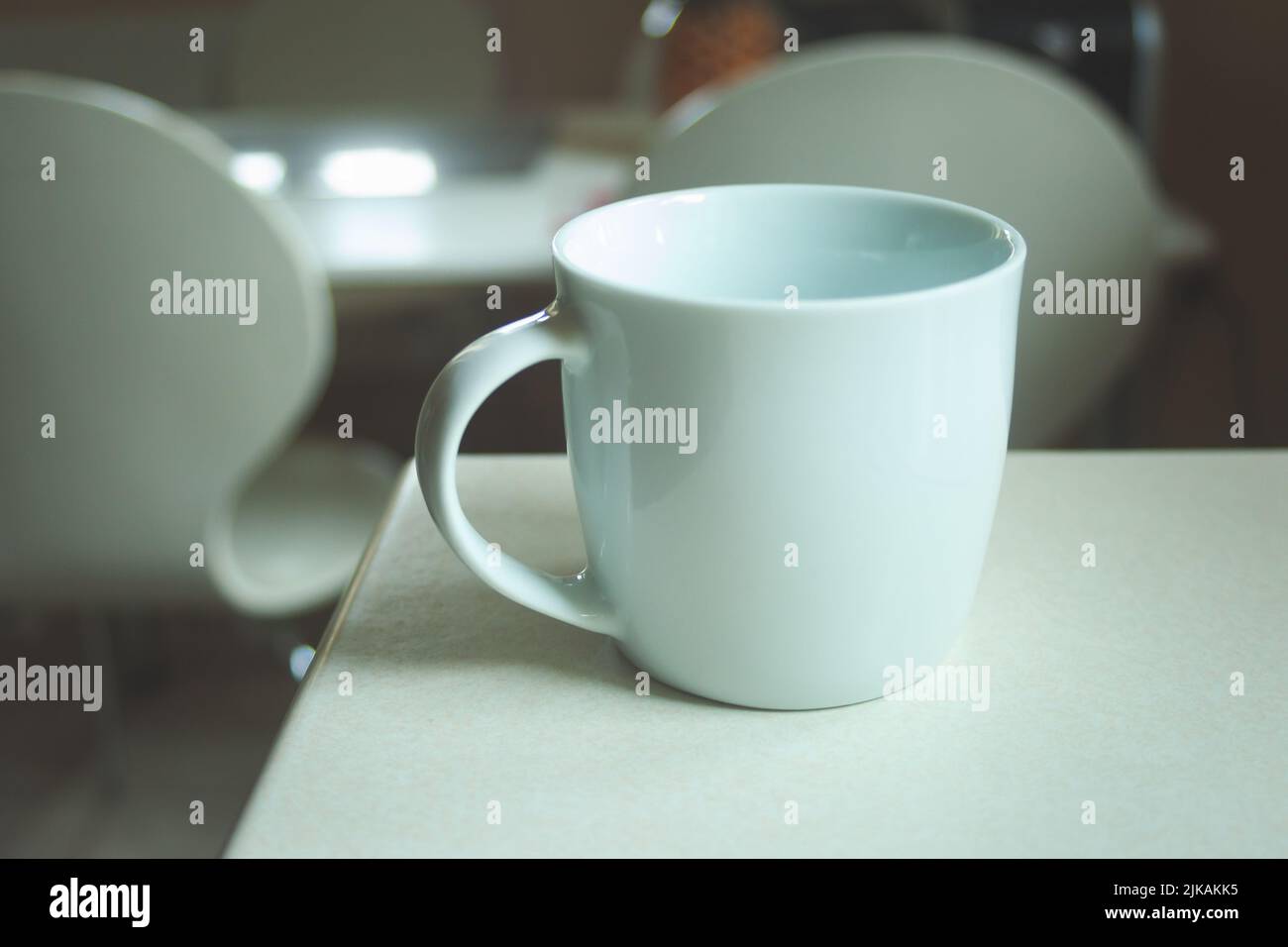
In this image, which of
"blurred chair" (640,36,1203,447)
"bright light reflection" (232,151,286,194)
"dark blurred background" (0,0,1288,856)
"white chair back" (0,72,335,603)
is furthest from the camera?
"bright light reflection" (232,151,286,194)

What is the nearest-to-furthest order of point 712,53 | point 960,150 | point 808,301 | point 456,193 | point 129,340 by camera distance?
point 808,301, point 960,150, point 129,340, point 456,193, point 712,53

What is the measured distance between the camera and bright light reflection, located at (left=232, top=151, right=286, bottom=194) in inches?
53.0

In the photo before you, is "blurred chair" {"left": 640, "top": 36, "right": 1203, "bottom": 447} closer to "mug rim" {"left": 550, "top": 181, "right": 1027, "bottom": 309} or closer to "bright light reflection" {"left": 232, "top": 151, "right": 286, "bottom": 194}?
"mug rim" {"left": 550, "top": 181, "right": 1027, "bottom": 309}

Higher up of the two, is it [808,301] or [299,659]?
[808,301]

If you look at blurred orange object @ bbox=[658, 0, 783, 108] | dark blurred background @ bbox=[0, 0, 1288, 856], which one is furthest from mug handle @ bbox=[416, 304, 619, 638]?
blurred orange object @ bbox=[658, 0, 783, 108]

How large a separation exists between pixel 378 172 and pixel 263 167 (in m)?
0.14

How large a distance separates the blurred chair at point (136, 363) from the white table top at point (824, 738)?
0.53m

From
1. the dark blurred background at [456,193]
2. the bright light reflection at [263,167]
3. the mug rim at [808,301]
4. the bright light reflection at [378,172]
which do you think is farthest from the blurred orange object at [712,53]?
the mug rim at [808,301]

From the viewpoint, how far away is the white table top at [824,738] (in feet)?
1.04

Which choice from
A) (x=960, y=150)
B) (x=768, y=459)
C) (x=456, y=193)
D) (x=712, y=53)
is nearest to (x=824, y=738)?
(x=768, y=459)

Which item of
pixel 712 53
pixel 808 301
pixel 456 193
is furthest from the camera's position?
pixel 712 53

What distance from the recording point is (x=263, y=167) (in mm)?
1381

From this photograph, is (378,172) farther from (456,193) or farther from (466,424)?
(466,424)

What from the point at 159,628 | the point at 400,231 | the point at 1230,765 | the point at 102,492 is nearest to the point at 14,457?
the point at 102,492
